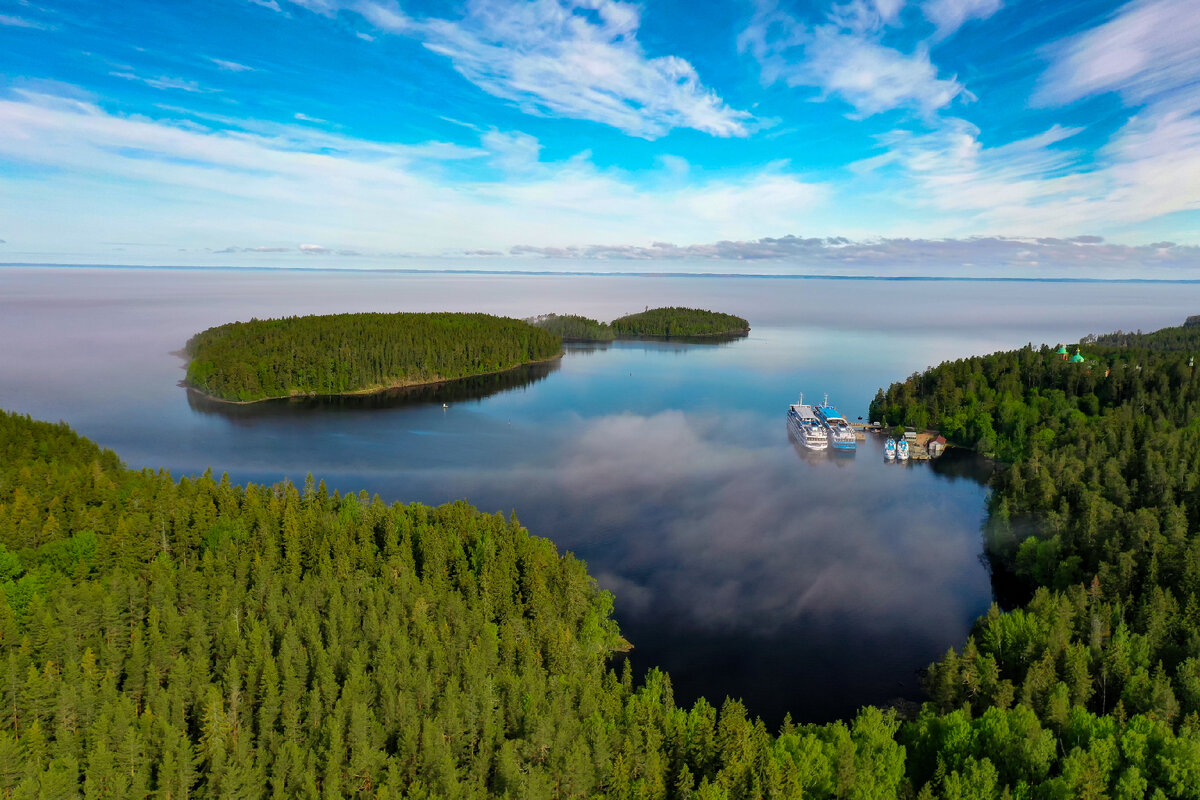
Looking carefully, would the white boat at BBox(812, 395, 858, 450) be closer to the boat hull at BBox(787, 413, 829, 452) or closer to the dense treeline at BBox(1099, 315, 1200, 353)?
the boat hull at BBox(787, 413, 829, 452)

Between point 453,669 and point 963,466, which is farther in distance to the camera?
point 963,466

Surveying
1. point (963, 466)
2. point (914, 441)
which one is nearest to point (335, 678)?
point (963, 466)

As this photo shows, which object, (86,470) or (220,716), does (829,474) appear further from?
(86,470)

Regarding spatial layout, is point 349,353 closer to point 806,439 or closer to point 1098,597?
point 806,439

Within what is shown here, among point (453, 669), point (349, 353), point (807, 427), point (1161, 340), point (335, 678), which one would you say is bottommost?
point (335, 678)

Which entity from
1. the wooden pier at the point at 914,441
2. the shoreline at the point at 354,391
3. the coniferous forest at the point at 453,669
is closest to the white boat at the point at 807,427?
the wooden pier at the point at 914,441

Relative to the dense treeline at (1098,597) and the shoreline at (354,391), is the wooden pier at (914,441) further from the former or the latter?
the shoreline at (354,391)
